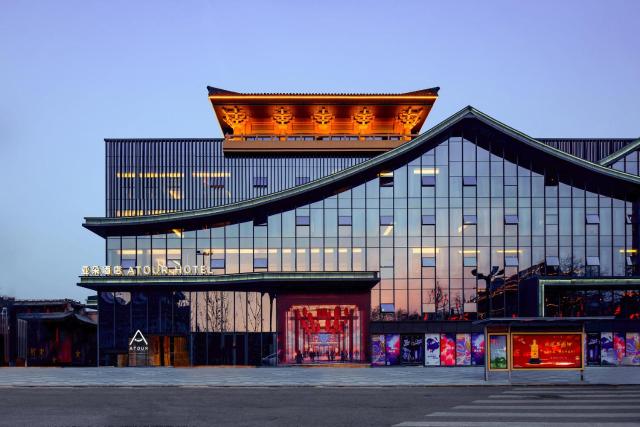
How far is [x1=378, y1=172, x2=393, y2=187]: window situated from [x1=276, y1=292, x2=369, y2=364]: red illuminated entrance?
903 centimetres

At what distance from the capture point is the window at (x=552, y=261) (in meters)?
57.5

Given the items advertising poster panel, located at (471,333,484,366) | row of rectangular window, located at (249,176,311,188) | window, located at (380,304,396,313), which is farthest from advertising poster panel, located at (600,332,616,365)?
row of rectangular window, located at (249,176,311,188)

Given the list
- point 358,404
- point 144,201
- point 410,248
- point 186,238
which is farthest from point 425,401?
point 144,201

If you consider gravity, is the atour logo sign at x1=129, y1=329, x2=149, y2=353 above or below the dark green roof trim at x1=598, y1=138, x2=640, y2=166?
below

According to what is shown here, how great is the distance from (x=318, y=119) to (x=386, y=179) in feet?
59.8

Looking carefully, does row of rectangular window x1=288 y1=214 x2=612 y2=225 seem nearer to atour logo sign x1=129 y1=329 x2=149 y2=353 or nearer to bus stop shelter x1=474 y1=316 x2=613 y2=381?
atour logo sign x1=129 y1=329 x2=149 y2=353

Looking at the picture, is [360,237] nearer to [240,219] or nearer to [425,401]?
[240,219]

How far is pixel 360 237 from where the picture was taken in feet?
191

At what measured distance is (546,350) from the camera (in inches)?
1570

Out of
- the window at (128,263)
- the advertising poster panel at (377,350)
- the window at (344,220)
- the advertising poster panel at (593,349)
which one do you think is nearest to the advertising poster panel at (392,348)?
the advertising poster panel at (377,350)

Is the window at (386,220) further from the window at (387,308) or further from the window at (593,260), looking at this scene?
the window at (593,260)

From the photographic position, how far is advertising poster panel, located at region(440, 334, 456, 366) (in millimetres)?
56812

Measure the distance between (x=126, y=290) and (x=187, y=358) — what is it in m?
7.37

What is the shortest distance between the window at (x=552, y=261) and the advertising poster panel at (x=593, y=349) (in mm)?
6106
